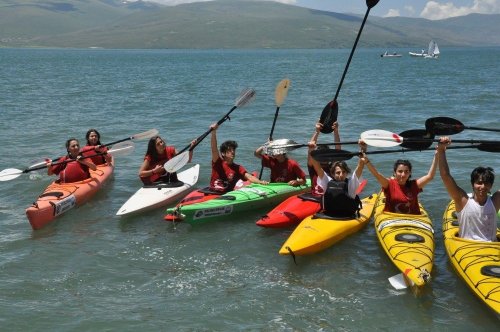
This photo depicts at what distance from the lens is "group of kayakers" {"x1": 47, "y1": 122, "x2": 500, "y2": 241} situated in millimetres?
6395

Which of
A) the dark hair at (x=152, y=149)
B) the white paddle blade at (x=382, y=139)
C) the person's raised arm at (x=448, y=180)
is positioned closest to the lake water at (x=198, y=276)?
the person's raised arm at (x=448, y=180)

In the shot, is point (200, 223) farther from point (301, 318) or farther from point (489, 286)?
point (489, 286)

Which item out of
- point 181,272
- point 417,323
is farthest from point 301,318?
point 181,272

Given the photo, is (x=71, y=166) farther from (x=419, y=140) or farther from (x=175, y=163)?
(x=419, y=140)

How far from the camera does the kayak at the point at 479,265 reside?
5483 millimetres

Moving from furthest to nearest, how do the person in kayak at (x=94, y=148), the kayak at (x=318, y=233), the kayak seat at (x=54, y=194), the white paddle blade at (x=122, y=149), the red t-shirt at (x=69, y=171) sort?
the white paddle blade at (x=122, y=149) → the person in kayak at (x=94, y=148) → the red t-shirt at (x=69, y=171) → the kayak seat at (x=54, y=194) → the kayak at (x=318, y=233)

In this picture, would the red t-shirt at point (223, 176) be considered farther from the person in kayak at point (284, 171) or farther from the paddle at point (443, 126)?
the paddle at point (443, 126)

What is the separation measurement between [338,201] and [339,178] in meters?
0.33

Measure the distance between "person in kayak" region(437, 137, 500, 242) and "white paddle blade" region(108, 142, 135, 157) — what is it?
274 inches

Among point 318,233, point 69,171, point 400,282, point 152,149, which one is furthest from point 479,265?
point 69,171

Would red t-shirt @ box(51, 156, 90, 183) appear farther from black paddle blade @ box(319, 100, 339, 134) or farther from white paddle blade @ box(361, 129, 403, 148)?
white paddle blade @ box(361, 129, 403, 148)

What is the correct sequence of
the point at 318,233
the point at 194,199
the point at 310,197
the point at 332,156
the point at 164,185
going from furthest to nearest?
the point at 164,185 → the point at 194,199 → the point at 310,197 → the point at 332,156 → the point at 318,233

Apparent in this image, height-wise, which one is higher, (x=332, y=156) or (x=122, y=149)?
(x=332, y=156)

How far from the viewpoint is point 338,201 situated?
7.70 meters
